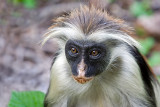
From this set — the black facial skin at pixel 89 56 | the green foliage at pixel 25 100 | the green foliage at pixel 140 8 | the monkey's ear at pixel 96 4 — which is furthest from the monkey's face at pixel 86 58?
the green foliage at pixel 140 8

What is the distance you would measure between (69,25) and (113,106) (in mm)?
1435

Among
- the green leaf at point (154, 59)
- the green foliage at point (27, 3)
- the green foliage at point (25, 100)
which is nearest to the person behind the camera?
the green foliage at point (25, 100)

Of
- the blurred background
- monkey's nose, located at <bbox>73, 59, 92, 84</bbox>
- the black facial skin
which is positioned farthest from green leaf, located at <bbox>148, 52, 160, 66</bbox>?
monkey's nose, located at <bbox>73, 59, 92, 84</bbox>

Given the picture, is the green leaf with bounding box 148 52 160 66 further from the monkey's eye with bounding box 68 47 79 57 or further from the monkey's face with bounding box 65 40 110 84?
the monkey's eye with bounding box 68 47 79 57

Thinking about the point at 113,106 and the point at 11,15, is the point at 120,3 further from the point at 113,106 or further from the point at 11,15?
the point at 113,106

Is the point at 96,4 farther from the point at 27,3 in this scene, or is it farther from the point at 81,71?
the point at 27,3

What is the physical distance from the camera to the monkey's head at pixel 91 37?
5059 mm

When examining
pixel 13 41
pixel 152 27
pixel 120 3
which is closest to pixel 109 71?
pixel 13 41

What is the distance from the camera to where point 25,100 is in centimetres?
572

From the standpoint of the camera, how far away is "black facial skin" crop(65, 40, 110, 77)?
4.98 metres

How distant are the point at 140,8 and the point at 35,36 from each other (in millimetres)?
4130

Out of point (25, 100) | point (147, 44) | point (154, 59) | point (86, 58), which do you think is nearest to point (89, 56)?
point (86, 58)

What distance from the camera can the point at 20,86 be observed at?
8086 millimetres

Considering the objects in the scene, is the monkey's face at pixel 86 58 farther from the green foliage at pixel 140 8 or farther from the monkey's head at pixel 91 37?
the green foliage at pixel 140 8
